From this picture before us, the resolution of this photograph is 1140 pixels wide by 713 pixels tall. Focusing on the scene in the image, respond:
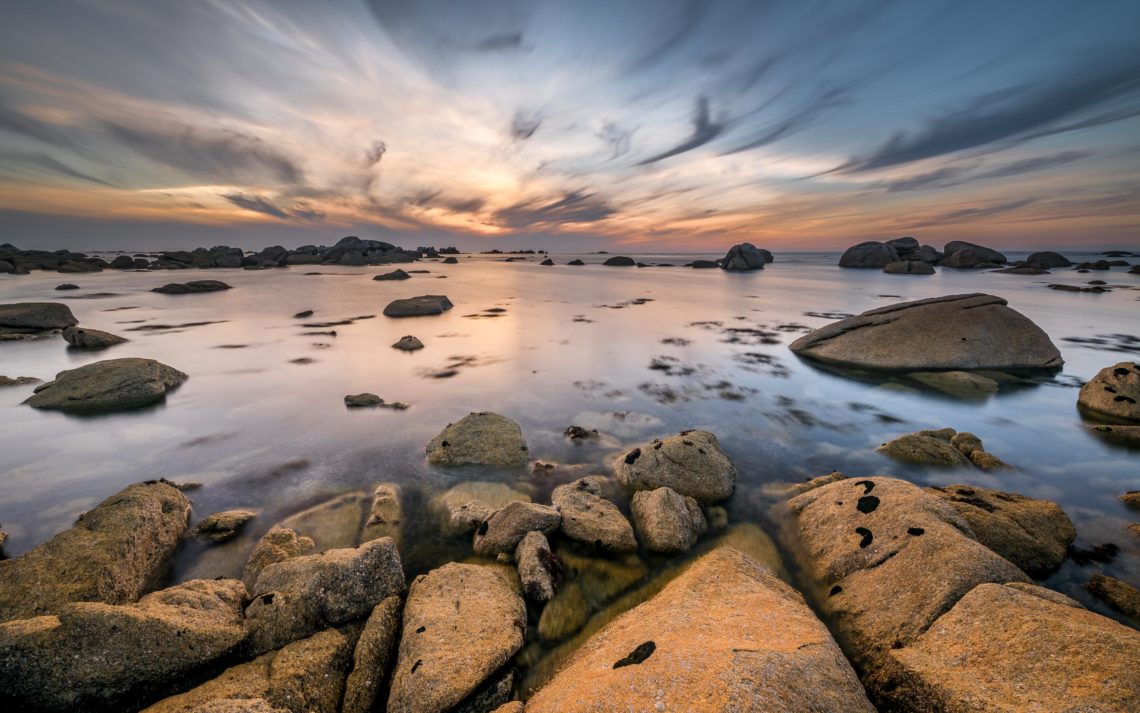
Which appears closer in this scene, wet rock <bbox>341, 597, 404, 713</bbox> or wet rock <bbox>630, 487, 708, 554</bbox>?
wet rock <bbox>341, 597, 404, 713</bbox>

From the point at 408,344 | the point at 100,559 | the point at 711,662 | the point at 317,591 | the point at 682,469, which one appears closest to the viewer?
the point at 711,662

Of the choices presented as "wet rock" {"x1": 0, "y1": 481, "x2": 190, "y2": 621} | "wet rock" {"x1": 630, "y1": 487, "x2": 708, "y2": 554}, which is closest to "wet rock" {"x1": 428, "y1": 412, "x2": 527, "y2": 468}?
"wet rock" {"x1": 630, "y1": 487, "x2": 708, "y2": 554}

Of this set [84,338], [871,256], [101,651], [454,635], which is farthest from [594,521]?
[871,256]

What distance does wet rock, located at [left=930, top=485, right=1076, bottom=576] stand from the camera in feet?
19.4

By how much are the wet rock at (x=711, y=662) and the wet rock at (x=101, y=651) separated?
3.51m

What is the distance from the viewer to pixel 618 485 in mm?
8414

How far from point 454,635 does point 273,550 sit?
3.51 meters

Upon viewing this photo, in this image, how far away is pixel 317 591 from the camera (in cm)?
482

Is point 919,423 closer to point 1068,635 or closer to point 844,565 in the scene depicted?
point 844,565

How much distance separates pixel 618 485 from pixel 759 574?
10.6 feet

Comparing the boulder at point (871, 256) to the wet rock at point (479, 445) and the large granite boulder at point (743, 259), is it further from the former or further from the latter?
the wet rock at point (479, 445)

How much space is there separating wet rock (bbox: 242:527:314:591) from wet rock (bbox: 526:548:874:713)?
4412mm

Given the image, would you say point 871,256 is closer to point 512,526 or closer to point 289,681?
point 512,526

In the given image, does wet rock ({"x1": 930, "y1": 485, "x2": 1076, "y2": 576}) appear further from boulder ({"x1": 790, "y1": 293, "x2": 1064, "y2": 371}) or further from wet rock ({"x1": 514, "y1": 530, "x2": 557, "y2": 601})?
boulder ({"x1": 790, "y1": 293, "x2": 1064, "y2": 371})
